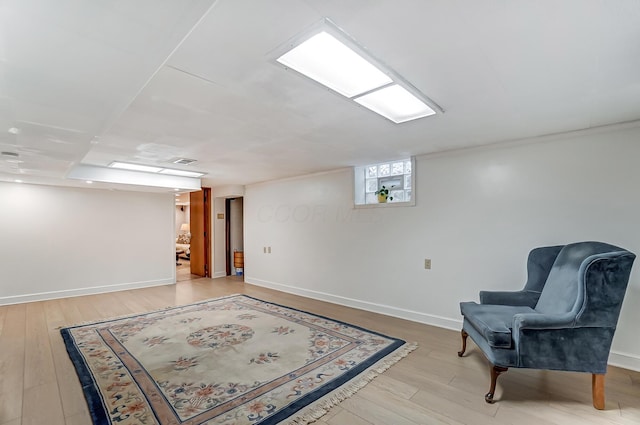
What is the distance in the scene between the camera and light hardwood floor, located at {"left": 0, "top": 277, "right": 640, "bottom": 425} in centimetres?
200

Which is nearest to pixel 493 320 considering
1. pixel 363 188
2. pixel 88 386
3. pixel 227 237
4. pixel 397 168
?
pixel 397 168

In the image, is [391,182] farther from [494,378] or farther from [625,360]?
[625,360]

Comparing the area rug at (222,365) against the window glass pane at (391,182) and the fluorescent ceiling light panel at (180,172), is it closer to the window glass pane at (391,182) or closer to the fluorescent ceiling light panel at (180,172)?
the window glass pane at (391,182)

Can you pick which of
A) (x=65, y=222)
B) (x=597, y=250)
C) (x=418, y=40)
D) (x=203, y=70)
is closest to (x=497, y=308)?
(x=597, y=250)

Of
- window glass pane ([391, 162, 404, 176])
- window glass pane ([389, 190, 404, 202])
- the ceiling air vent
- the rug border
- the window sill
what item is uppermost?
the ceiling air vent

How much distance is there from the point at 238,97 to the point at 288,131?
81 centimetres

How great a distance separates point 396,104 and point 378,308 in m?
3.06

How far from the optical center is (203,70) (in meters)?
1.67

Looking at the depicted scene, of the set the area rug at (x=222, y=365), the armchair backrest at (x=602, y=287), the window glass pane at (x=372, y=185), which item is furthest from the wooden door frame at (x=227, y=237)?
the armchair backrest at (x=602, y=287)

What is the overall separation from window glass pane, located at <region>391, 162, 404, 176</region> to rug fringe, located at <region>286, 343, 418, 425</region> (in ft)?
7.72

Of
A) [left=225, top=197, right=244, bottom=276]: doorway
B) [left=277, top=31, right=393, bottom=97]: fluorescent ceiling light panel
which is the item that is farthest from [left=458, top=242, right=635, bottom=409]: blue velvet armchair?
[left=225, top=197, right=244, bottom=276]: doorway

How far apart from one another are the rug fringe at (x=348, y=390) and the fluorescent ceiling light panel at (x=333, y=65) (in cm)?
219

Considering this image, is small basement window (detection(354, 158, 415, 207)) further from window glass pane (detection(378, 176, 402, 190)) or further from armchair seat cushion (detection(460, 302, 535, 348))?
armchair seat cushion (detection(460, 302, 535, 348))

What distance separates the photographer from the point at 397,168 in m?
4.33
